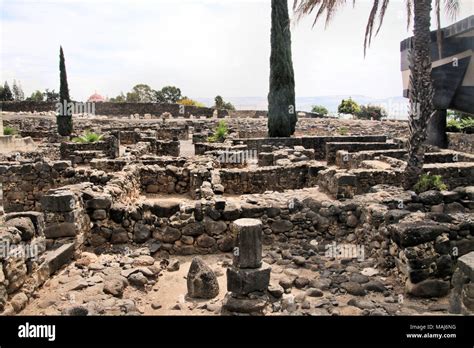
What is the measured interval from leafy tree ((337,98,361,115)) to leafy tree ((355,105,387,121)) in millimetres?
803

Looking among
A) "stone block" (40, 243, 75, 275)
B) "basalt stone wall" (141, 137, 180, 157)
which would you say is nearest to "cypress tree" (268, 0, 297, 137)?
"basalt stone wall" (141, 137, 180, 157)

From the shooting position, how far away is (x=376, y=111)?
44.0 meters

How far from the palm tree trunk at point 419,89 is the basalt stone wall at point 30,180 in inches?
336

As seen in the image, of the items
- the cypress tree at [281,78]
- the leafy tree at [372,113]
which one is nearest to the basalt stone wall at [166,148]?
the cypress tree at [281,78]

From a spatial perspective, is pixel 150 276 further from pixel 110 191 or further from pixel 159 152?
pixel 159 152

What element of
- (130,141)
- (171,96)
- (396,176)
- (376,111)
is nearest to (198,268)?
(396,176)

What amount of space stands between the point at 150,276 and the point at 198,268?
0.94 meters

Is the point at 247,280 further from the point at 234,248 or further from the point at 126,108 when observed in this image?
the point at 126,108

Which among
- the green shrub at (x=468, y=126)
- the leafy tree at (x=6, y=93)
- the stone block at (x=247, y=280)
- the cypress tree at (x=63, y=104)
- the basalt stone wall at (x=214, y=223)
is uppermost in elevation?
the leafy tree at (x=6, y=93)

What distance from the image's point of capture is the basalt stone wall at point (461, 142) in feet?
69.8

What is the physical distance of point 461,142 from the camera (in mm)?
22266

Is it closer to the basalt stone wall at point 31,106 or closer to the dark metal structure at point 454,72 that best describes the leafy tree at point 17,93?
the basalt stone wall at point 31,106

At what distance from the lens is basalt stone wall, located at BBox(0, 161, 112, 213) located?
11.7 m

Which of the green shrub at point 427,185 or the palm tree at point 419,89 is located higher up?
the palm tree at point 419,89
